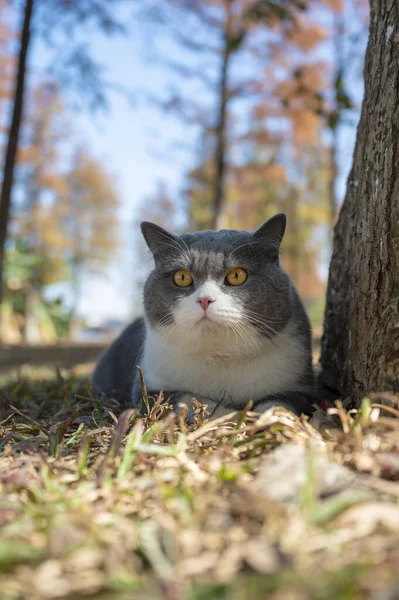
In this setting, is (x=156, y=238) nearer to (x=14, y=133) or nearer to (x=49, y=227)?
(x=14, y=133)

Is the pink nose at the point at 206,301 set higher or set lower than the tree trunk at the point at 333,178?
lower

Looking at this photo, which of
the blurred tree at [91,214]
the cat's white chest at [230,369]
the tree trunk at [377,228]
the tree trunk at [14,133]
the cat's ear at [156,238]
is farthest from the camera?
the blurred tree at [91,214]

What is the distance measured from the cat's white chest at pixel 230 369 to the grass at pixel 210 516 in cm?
61

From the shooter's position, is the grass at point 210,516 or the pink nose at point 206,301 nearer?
the grass at point 210,516

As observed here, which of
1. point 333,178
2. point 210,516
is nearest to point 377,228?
point 210,516

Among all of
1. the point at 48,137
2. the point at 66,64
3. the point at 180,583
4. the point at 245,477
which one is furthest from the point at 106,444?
the point at 48,137

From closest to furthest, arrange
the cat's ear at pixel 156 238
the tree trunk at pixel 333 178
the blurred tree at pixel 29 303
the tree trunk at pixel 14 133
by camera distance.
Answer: the cat's ear at pixel 156 238, the tree trunk at pixel 14 133, the tree trunk at pixel 333 178, the blurred tree at pixel 29 303

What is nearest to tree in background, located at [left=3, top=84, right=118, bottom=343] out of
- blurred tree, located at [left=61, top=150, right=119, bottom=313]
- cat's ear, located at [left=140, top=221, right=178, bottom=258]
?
blurred tree, located at [left=61, top=150, right=119, bottom=313]

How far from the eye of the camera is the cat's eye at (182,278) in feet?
7.55

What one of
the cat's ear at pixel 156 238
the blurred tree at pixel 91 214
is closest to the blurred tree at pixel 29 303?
the cat's ear at pixel 156 238

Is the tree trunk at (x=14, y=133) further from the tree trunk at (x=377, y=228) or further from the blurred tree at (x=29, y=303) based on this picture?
the blurred tree at (x=29, y=303)

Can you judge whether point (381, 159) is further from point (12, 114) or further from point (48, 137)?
point (48, 137)

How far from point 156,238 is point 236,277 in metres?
0.57

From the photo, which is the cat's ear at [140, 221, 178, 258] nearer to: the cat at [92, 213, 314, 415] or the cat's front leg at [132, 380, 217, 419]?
the cat at [92, 213, 314, 415]
